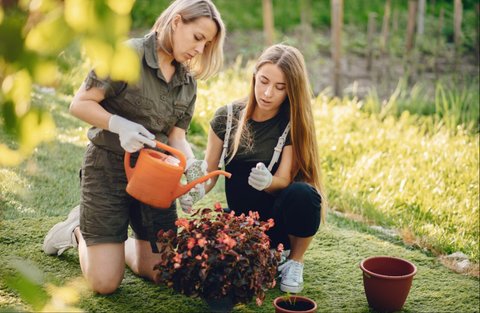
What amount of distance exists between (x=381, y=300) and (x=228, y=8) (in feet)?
21.9

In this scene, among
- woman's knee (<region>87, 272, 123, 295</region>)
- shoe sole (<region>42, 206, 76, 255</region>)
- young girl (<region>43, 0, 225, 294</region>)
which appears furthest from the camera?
shoe sole (<region>42, 206, 76, 255</region>)

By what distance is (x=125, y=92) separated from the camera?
8.04ft

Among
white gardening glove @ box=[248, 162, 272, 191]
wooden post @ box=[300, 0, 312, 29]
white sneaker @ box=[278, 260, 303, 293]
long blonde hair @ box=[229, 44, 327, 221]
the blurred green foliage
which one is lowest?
white sneaker @ box=[278, 260, 303, 293]

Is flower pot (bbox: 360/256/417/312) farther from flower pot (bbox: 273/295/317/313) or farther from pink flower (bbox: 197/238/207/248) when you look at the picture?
pink flower (bbox: 197/238/207/248)

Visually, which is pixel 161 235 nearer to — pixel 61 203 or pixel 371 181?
pixel 61 203

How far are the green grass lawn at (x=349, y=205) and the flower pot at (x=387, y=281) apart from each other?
0.36ft

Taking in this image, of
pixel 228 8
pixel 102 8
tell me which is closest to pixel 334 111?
pixel 228 8

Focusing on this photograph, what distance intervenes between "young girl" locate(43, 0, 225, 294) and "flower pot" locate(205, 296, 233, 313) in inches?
15.5

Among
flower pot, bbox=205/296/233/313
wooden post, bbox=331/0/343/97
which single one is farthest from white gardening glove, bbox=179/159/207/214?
wooden post, bbox=331/0/343/97

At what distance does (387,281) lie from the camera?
2557 millimetres

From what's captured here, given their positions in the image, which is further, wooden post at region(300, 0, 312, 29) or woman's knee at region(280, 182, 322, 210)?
wooden post at region(300, 0, 312, 29)

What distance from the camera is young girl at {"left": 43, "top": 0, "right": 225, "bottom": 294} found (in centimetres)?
241

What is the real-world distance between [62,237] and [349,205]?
1739 millimetres

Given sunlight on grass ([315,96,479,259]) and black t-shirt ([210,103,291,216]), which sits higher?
black t-shirt ([210,103,291,216])
